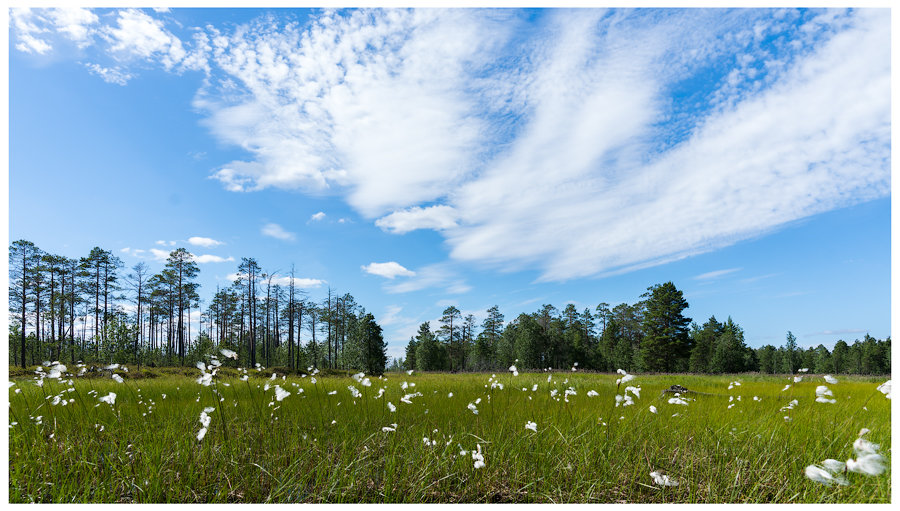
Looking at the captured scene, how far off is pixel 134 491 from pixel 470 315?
199 ft

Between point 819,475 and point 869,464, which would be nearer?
point 869,464

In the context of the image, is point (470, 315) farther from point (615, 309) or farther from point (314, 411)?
point (314, 411)

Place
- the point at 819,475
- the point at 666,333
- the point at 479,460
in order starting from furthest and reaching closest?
the point at 666,333 → the point at 479,460 → the point at 819,475

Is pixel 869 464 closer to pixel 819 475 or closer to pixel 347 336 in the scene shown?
pixel 819 475

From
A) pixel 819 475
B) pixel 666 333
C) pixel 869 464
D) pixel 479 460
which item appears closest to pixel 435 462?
pixel 479 460

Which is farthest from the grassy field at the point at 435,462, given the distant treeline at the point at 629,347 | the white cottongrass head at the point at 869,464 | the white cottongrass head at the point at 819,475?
the distant treeline at the point at 629,347

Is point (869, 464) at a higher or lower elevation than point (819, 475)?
higher

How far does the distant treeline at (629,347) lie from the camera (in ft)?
152

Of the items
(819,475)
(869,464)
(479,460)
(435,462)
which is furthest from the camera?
(435,462)

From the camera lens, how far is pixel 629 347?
5466 cm

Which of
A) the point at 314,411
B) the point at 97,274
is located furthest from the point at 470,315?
the point at 314,411

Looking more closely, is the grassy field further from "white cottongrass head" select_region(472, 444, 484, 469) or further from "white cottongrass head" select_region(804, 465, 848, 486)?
"white cottongrass head" select_region(804, 465, 848, 486)

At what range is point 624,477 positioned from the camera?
3.85 m

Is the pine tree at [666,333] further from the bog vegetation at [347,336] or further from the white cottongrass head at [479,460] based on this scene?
the white cottongrass head at [479,460]
